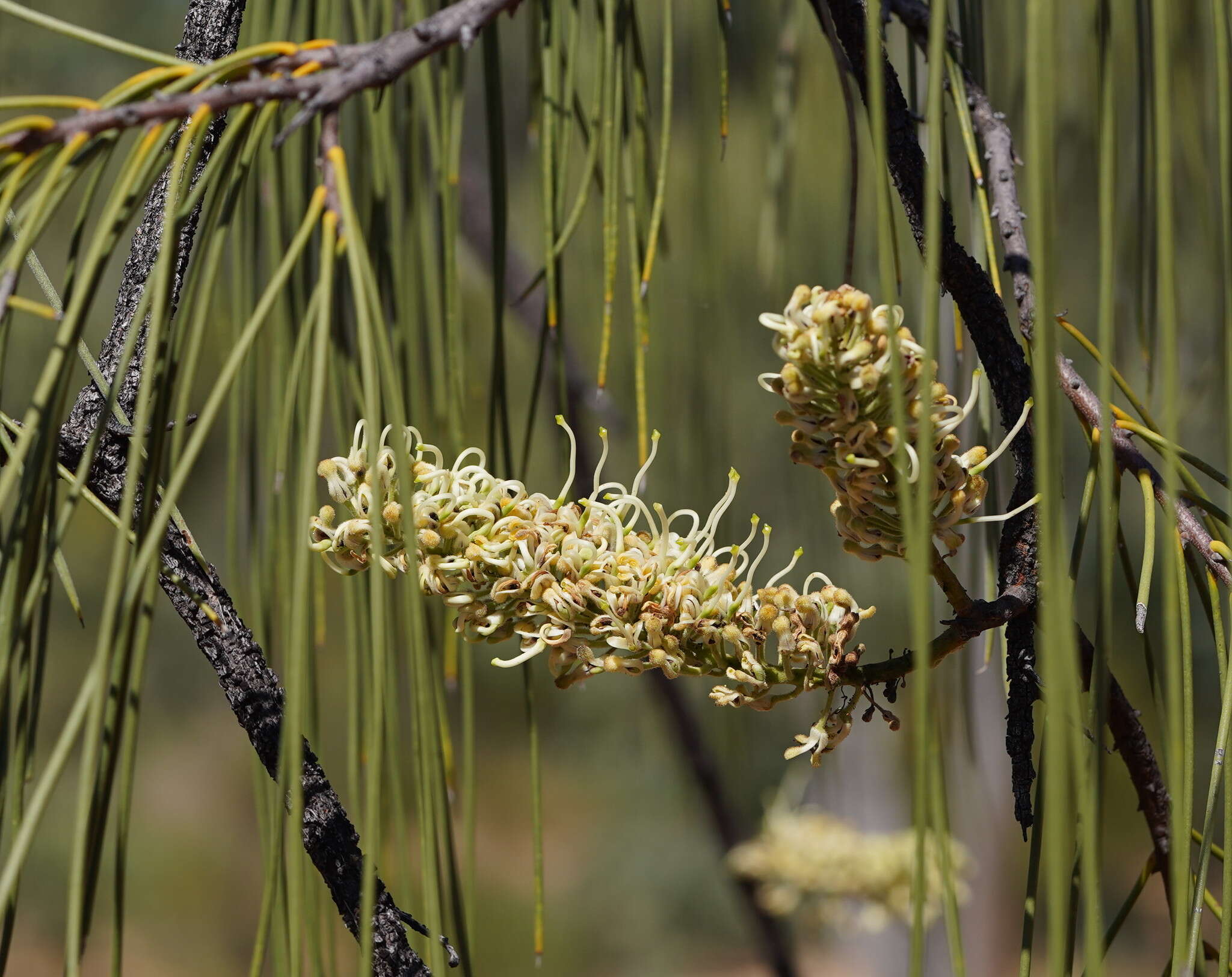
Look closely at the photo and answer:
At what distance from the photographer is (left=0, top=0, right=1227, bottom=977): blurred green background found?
54 cm

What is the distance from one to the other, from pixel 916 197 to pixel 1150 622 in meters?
0.35

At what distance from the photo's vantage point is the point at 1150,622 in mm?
499

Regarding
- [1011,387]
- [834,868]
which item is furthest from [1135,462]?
[834,868]

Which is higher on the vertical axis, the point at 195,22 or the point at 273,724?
the point at 195,22

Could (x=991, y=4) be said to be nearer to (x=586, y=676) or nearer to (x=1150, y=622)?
(x=1150, y=622)

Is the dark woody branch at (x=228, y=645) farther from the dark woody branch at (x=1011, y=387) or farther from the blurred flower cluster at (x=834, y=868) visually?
the blurred flower cluster at (x=834, y=868)

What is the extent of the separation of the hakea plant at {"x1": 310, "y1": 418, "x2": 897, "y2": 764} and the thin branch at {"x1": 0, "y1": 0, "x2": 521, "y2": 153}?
0.25ft

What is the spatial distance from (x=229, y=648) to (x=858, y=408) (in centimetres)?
16

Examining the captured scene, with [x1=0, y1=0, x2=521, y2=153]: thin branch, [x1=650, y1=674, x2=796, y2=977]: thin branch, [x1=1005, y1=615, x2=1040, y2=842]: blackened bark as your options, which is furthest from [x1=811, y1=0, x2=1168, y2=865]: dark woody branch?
[x1=650, y1=674, x2=796, y2=977]: thin branch

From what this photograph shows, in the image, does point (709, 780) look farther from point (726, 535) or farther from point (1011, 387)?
point (1011, 387)

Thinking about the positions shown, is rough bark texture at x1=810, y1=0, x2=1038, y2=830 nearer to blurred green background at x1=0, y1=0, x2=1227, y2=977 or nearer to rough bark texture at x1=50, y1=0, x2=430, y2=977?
blurred green background at x1=0, y1=0, x2=1227, y2=977

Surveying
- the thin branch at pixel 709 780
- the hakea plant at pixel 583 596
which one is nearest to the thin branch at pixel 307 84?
the hakea plant at pixel 583 596

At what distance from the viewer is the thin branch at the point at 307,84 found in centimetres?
15

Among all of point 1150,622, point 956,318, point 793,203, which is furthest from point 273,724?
point 793,203
